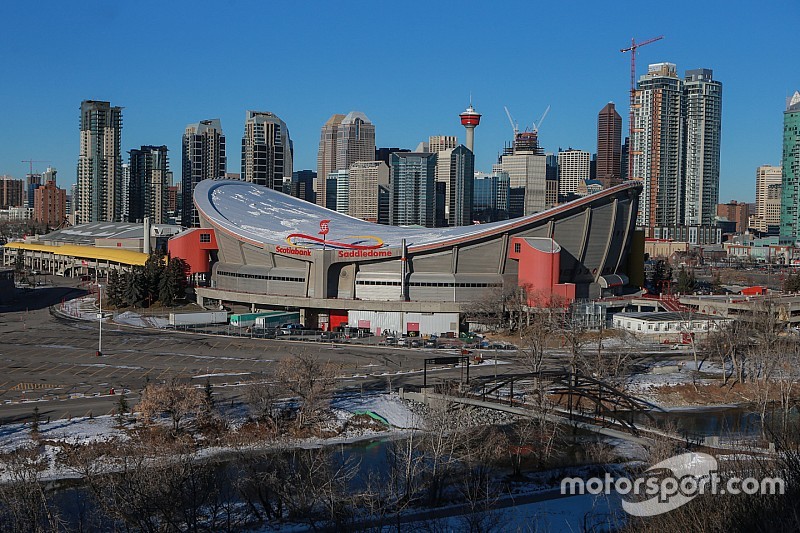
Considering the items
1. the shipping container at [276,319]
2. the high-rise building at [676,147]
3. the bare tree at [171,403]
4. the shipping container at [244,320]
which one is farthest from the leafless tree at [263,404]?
the high-rise building at [676,147]

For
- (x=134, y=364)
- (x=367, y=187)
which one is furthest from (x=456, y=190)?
(x=134, y=364)

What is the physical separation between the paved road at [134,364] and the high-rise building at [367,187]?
117554 mm

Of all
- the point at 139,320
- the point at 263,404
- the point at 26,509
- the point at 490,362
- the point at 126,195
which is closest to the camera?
the point at 26,509

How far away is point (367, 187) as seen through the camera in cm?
17100

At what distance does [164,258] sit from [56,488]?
141 feet

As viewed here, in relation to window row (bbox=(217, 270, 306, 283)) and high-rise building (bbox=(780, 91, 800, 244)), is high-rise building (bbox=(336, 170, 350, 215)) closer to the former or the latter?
high-rise building (bbox=(780, 91, 800, 244))

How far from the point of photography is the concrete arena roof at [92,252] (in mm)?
76250

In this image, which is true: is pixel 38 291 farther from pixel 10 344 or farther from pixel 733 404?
pixel 733 404

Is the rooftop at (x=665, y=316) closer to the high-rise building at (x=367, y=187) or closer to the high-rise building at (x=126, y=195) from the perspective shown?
the high-rise building at (x=367, y=187)

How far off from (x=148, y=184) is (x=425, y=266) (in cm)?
11941

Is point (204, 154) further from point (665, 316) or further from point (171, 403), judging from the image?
point (171, 403)

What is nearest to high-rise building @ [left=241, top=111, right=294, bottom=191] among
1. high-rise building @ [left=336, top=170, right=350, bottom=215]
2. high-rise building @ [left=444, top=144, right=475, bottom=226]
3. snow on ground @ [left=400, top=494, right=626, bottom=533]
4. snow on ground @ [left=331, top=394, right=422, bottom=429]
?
high-rise building @ [left=336, top=170, right=350, bottom=215]

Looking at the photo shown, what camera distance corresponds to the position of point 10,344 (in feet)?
148

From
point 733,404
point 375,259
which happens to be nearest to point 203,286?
point 375,259
